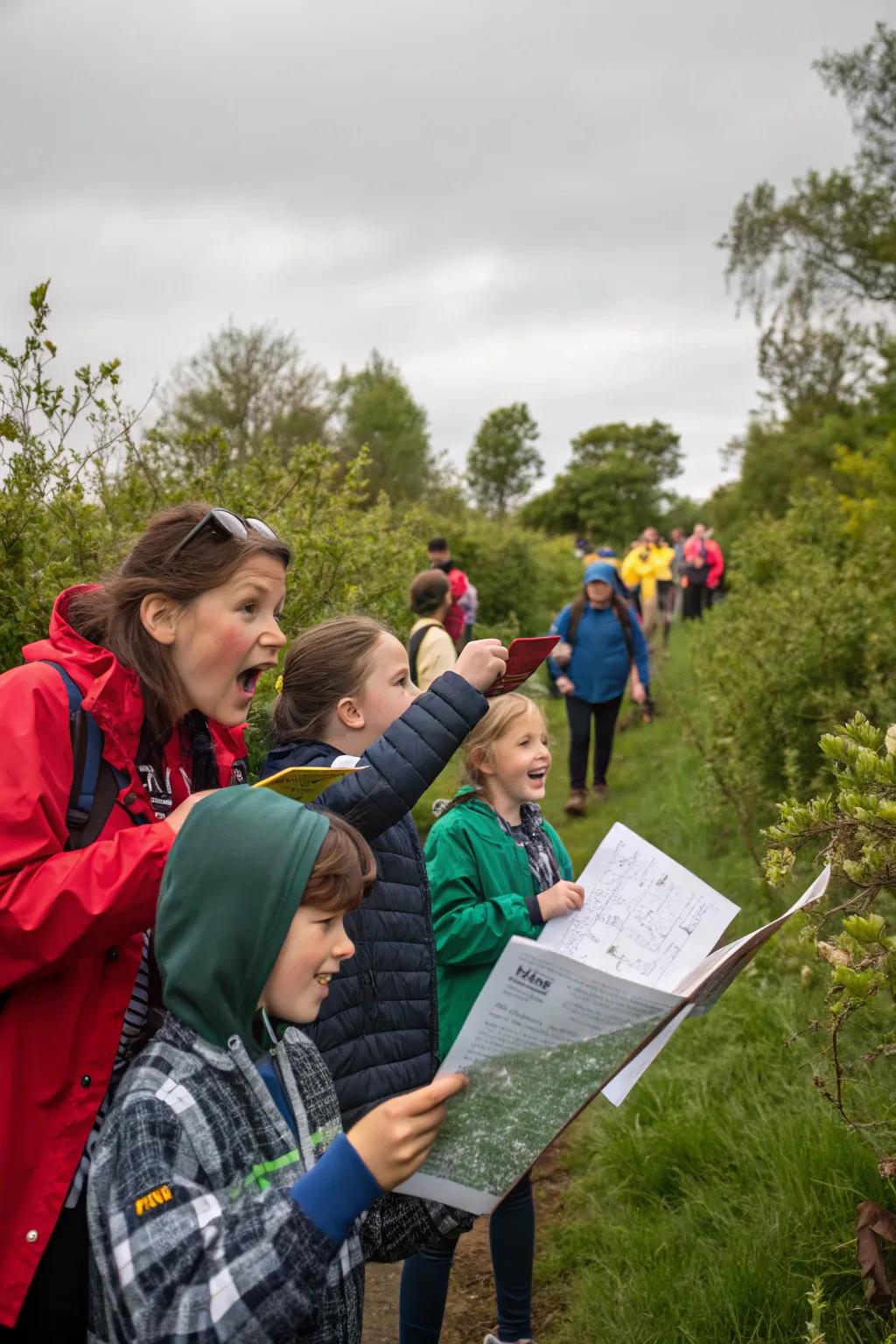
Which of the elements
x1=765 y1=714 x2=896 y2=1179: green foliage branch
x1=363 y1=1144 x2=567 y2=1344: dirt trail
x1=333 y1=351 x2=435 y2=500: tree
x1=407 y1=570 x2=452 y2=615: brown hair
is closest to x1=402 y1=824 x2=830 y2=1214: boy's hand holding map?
x1=765 y1=714 x2=896 y2=1179: green foliage branch

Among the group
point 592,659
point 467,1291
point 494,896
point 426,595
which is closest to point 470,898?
point 494,896

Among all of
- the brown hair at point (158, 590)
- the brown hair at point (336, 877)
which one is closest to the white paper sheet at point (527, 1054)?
the brown hair at point (336, 877)

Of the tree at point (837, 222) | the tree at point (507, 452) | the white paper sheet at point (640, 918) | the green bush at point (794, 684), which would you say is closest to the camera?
the white paper sheet at point (640, 918)

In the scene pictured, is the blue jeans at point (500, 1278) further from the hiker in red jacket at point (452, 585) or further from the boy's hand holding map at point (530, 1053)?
the hiker in red jacket at point (452, 585)

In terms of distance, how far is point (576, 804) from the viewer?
336 inches

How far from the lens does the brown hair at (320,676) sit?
110 inches

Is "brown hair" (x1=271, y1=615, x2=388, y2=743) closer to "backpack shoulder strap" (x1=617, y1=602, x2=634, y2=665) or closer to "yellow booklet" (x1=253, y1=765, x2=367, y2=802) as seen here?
"yellow booklet" (x1=253, y1=765, x2=367, y2=802)

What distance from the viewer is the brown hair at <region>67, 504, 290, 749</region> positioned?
2.10 meters

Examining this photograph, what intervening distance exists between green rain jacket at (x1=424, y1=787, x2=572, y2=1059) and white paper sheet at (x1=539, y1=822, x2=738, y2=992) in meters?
0.15

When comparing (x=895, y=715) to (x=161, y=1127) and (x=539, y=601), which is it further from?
(x=539, y=601)

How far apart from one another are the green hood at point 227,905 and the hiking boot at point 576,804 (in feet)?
22.9

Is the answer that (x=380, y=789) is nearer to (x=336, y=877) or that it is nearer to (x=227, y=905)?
(x=336, y=877)

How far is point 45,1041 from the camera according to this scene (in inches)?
71.3

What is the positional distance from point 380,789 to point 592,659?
242 inches
